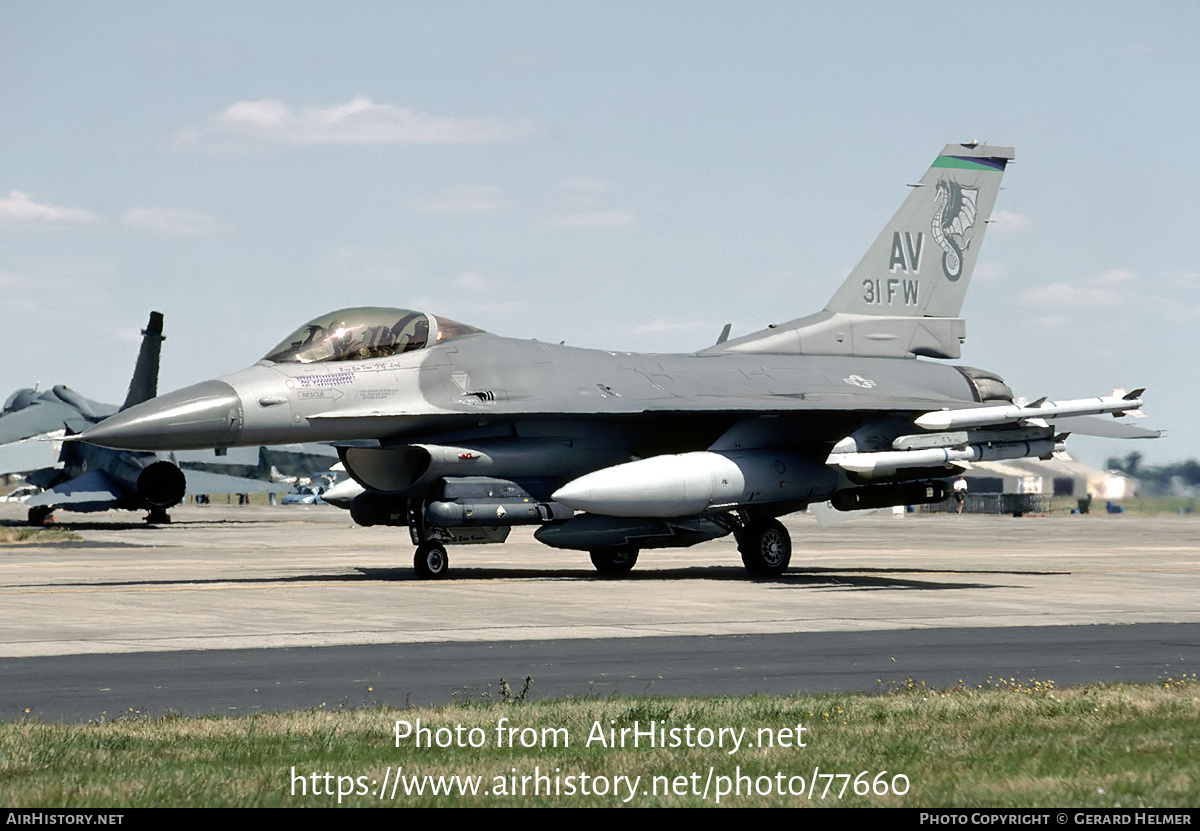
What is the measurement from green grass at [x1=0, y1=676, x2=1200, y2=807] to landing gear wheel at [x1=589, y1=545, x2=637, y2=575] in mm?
11377

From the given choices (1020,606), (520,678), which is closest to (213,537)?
(1020,606)

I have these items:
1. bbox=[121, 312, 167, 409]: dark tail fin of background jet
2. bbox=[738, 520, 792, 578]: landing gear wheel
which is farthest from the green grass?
bbox=[121, 312, 167, 409]: dark tail fin of background jet

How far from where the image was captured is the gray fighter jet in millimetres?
18000

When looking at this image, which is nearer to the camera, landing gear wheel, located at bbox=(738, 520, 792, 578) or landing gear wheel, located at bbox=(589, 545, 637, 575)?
landing gear wheel, located at bbox=(589, 545, 637, 575)

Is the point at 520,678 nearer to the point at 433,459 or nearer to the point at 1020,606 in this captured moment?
the point at 1020,606

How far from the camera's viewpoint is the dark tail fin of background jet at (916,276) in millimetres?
23203

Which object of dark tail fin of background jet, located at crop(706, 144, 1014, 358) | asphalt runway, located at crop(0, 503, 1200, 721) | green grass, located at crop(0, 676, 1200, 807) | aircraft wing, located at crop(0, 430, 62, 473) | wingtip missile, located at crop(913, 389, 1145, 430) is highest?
dark tail fin of background jet, located at crop(706, 144, 1014, 358)

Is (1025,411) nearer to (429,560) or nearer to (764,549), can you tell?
(764,549)

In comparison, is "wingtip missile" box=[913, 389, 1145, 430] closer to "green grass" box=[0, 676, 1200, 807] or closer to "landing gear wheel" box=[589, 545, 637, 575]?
"landing gear wheel" box=[589, 545, 637, 575]

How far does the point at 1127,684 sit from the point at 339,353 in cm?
1160

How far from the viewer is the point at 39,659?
10867 millimetres

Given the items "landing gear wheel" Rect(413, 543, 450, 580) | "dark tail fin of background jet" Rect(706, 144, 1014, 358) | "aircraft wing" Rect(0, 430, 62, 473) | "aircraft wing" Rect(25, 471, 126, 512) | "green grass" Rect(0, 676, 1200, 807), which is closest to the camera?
"green grass" Rect(0, 676, 1200, 807)

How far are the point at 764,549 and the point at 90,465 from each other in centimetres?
2558

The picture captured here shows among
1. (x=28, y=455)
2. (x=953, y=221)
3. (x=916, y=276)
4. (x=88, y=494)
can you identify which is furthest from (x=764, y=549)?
(x=28, y=455)
